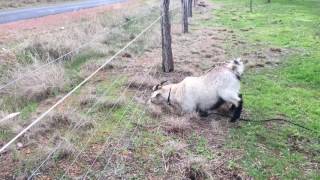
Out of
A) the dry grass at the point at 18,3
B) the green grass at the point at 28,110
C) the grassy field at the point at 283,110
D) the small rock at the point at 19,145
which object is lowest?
the dry grass at the point at 18,3

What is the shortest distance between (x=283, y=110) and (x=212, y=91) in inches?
72.2

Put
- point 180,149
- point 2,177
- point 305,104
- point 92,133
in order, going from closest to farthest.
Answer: point 2,177
point 180,149
point 92,133
point 305,104

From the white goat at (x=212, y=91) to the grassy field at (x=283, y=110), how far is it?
0.58m

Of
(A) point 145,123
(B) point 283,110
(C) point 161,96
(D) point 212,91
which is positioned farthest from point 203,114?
(B) point 283,110

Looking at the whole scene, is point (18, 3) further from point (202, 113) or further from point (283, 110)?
point (283, 110)

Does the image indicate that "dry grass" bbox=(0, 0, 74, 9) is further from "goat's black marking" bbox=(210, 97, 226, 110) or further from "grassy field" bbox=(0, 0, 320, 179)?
"goat's black marking" bbox=(210, 97, 226, 110)

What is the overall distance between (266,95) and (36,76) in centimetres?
523

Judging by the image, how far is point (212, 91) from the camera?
8.23m

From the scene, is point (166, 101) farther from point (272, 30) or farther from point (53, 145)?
point (272, 30)

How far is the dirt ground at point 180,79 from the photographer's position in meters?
6.40

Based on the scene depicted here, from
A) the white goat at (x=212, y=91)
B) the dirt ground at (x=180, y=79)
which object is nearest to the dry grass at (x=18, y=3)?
the dirt ground at (x=180, y=79)

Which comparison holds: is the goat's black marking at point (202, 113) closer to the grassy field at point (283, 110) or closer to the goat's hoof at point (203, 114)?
Result: the goat's hoof at point (203, 114)

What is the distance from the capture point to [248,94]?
1020 centimetres

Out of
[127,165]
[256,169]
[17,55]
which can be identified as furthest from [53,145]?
[17,55]
